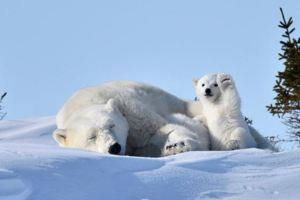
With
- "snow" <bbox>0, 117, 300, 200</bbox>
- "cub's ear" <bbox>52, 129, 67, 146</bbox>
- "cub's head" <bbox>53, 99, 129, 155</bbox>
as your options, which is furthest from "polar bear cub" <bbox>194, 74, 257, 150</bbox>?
"snow" <bbox>0, 117, 300, 200</bbox>

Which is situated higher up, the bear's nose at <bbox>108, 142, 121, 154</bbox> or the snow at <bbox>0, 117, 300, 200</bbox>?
the bear's nose at <bbox>108, 142, 121, 154</bbox>

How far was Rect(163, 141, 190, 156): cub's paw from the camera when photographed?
5.66 meters

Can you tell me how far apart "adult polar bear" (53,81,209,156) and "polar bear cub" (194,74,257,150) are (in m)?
0.13

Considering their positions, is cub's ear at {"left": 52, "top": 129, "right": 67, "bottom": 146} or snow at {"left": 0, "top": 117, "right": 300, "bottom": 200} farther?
cub's ear at {"left": 52, "top": 129, "right": 67, "bottom": 146}

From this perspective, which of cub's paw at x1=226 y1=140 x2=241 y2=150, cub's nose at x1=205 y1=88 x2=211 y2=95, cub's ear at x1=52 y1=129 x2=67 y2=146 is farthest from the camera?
cub's nose at x1=205 y1=88 x2=211 y2=95

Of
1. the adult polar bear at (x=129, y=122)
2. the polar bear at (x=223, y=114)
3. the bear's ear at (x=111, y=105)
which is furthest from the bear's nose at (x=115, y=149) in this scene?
the polar bear at (x=223, y=114)

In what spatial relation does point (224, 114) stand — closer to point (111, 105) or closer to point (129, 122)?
point (129, 122)

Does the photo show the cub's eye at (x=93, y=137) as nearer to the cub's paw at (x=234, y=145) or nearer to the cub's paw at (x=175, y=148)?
the cub's paw at (x=175, y=148)

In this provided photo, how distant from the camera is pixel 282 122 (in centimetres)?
1480

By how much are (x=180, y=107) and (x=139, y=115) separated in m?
0.76

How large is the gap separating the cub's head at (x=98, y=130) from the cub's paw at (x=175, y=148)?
0.40 meters

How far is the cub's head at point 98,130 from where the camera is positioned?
224 inches

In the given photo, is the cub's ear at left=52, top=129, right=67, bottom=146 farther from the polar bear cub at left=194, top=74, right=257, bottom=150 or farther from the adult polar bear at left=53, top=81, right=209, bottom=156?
the polar bear cub at left=194, top=74, right=257, bottom=150

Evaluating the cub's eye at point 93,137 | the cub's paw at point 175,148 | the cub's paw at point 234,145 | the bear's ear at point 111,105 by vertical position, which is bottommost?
the cub's paw at point 175,148
